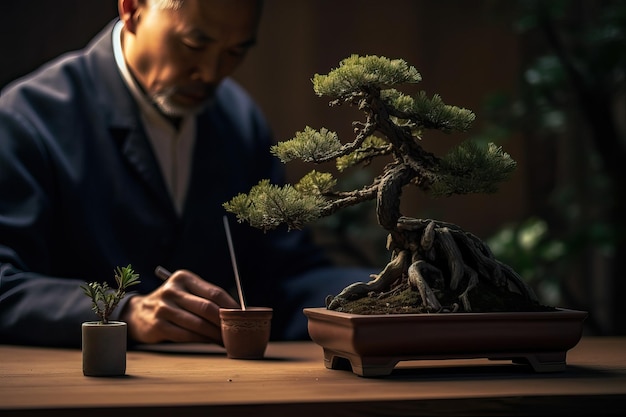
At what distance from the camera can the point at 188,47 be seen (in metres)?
2.55

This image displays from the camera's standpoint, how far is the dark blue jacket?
8.18 ft

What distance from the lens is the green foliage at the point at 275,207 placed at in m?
1.54

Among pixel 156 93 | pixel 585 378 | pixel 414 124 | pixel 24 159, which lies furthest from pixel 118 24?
pixel 585 378

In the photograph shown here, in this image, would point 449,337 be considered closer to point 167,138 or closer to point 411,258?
point 411,258

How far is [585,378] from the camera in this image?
1486 mm

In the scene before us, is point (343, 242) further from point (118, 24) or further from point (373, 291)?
point (373, 291)

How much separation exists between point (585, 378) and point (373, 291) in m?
0.34

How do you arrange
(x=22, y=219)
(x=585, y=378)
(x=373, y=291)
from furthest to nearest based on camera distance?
(x=22, y=219) → (x=373, y=291) → (x=585, y=378)

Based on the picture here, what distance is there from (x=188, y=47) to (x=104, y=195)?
0.45 meters

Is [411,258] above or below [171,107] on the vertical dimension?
below

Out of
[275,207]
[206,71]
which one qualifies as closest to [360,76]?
[275,207]

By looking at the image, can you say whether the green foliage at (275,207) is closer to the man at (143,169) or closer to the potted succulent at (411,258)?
the potted succulent at (411,258)

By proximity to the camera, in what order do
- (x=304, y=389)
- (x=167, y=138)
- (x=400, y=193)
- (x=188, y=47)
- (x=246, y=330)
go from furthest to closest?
1. (x=167, y=138)
2. (x=188, y=47)
3. (x=246, y=330)
4. (x=400, y=193)
5. (x=304, y=389)

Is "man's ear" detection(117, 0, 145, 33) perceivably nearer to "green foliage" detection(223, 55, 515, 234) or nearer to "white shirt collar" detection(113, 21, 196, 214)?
"white shirt collar" detection(113, 21, 196, 214)
